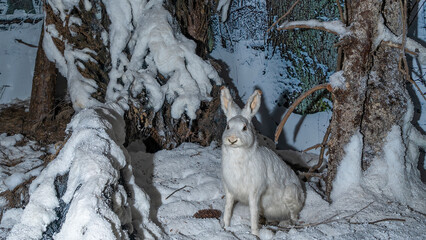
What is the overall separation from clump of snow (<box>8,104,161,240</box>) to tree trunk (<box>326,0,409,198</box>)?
162 cm

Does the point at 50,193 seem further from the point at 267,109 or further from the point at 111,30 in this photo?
the point at 267,109

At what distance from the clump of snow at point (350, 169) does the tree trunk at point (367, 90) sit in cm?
4

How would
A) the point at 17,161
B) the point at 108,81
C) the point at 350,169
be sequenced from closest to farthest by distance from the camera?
the point at 350,169 < the point at 17,161 < the point at 108,81

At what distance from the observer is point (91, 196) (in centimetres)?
215

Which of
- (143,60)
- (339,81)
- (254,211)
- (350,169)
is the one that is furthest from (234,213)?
(143,60)


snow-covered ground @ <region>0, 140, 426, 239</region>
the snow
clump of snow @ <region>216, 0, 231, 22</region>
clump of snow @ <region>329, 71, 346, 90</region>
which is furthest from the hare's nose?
the snow

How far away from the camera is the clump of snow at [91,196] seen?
6.85 ft

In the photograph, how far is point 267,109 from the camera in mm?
5043

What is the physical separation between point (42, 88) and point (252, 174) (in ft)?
11.7

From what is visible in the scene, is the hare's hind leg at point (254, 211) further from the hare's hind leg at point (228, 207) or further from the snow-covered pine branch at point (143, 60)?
the snow-covered pine branch at point (143, 60)

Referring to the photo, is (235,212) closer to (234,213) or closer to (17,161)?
(234,213)

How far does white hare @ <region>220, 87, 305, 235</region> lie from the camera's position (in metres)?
2.73

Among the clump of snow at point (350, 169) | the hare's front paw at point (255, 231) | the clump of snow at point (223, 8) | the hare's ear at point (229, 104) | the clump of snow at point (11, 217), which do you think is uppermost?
the clump of snow at point (223, 8)

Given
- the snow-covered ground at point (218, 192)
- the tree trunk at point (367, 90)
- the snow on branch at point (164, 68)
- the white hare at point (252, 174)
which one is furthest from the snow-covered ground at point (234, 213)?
the snow on branch at point (164, 68)
